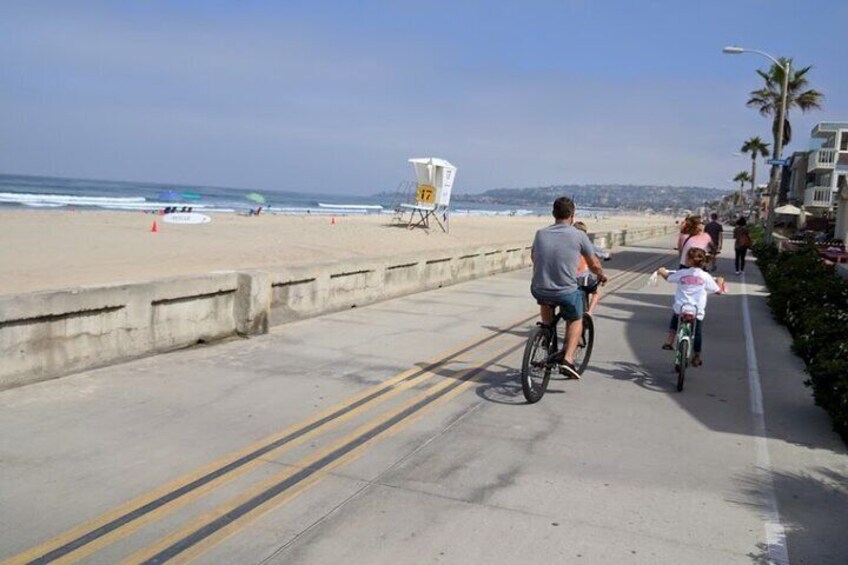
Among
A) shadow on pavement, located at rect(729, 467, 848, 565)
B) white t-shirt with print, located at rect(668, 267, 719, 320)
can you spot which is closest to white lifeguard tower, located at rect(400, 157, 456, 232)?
white t-shirt with print, located at rect(668, 267, 719, 320)

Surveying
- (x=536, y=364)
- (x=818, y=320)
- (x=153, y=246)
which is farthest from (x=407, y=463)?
(x=153, y=246)

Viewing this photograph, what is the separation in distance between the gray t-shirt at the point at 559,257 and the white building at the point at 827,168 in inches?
2829

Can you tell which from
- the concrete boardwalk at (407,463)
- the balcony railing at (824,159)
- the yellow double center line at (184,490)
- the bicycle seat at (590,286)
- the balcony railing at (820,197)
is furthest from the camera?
the balcony railing at (824,159)

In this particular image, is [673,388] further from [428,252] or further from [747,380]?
[428,252]

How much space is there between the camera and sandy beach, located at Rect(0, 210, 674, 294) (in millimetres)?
16453

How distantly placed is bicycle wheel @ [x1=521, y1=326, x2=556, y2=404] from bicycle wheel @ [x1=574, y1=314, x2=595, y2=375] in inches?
34.2

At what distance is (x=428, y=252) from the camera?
1562cm

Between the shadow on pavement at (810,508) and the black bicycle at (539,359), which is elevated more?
the black bicycle at (539,359)

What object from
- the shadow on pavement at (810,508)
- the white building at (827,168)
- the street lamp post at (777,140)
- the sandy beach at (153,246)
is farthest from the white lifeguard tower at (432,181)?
the white building at (827,168)

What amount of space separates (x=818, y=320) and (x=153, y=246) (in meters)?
19.8

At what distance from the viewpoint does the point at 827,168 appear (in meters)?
73.8

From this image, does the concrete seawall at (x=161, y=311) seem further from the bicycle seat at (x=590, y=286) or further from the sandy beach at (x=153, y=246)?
the bicycle seat at (x=590, y=286)

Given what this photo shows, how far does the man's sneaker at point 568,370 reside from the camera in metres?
7.41

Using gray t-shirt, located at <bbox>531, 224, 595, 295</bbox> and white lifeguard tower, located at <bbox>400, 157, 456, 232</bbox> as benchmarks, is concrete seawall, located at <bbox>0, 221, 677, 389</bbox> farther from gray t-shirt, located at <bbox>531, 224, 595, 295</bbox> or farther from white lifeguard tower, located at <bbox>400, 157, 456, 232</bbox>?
white lifeguard tower, located at <bbox>400, 157, 456, 232</bbox>
